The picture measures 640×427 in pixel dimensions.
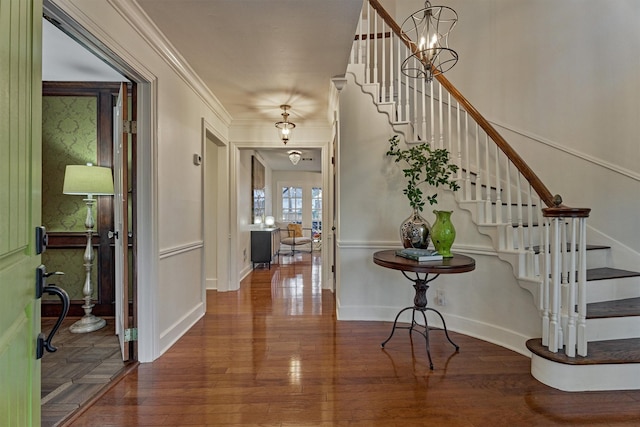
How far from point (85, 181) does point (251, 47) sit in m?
1.89

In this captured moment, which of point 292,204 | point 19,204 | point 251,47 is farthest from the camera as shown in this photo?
point 292,204

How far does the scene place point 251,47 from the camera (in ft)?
8.68

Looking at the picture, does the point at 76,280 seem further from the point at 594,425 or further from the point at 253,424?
the point at 594,425

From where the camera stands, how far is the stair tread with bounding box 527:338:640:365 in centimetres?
199

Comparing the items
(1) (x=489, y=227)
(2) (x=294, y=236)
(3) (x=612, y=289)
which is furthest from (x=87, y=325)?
(2) (x=294, y=236)

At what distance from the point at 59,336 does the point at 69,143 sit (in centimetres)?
195

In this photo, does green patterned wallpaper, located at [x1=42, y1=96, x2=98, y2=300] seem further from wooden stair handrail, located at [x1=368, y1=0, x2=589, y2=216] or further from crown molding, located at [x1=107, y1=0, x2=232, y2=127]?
wooden stair handrail, located at [x1=368, y1=0, x2=589, y2=216]

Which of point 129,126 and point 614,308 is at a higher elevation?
point 129,126

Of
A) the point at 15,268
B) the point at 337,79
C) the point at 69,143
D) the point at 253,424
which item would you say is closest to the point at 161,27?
the point at 337,79

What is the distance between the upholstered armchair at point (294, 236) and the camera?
25.5 ft

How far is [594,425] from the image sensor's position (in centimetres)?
168

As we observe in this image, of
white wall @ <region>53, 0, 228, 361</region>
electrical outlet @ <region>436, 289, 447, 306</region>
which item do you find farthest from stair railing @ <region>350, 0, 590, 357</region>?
white wall @ <region>53, 0, 228, 361</region>

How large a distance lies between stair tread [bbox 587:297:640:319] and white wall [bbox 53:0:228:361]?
123 inches

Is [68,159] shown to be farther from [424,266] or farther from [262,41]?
[424,266]
